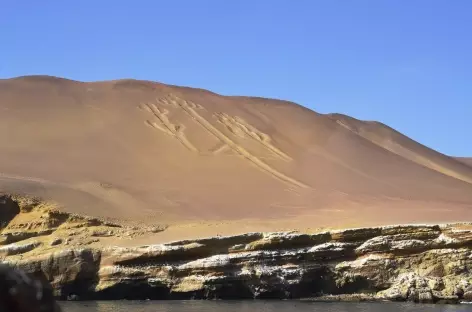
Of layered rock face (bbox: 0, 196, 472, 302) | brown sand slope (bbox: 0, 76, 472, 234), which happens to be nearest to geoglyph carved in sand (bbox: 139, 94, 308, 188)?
brown sand slope (bbox: 0, 76, 472, 234)

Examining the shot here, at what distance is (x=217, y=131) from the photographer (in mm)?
51406

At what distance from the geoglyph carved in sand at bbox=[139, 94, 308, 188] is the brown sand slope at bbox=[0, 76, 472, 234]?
0.34 ft

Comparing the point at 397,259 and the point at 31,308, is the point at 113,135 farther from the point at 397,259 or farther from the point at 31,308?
the point at 31,308

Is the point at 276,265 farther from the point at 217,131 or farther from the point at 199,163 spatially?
the point at 217,131

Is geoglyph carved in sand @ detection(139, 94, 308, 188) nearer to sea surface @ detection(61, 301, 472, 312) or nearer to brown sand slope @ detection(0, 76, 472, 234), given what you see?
brown sand slope @ detection(0, 76, 472, 234)

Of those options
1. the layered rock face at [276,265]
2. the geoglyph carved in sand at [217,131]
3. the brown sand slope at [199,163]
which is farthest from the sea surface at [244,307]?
the geoglyph carved in sand at [217,131]

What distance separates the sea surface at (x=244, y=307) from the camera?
22734mm

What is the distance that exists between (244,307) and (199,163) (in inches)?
853

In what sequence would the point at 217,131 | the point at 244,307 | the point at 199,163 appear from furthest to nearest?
the point at 217,131 < the point at 199,163 < the point at 244,307

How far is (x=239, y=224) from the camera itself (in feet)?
105

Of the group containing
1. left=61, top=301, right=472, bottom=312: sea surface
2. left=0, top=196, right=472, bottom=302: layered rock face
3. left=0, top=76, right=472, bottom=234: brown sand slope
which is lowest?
left=61, top=301, right=472, bottom=312: sea surface

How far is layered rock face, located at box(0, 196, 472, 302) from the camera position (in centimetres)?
2702

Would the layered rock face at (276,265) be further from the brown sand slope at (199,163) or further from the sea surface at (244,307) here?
the brown sand slope at (199,163)

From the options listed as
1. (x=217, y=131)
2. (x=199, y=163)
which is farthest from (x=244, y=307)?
(x=217, y=131)
